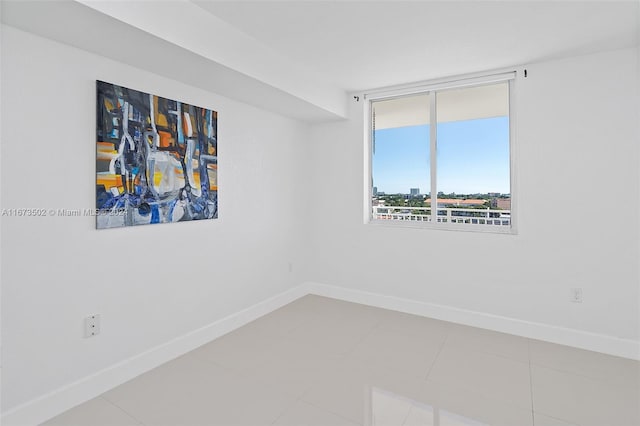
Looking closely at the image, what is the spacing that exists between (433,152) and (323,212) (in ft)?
4.78

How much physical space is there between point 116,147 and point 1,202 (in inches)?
26.4

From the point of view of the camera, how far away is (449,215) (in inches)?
141

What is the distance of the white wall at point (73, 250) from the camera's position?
5.88ft

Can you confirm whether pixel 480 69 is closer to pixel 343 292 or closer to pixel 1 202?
pixel 343 292

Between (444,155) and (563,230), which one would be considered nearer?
(563,230)

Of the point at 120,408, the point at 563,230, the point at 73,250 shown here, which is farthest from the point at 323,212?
the point at 120,408

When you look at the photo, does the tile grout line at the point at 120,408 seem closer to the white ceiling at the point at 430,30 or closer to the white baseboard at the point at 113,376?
the white baseboard at the point at 113,376

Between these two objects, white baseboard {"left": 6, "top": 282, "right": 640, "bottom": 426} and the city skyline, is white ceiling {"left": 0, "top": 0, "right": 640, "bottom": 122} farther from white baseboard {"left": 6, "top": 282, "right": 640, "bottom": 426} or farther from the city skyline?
white baseboard {"left": 6, "top": 282, "right": 640, "bottom": 426}

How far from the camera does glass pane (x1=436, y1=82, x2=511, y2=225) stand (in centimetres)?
330

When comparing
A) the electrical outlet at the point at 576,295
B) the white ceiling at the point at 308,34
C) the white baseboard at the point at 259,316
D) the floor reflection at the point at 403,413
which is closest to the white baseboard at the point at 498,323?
the white baseboard at the point at 259,316

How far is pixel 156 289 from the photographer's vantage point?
2510 mm

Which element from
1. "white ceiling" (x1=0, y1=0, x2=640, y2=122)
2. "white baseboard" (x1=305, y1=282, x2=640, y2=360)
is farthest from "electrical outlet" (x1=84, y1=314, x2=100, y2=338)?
"white baseboard" (x1=305, y1=282, x2=640, y2=360)

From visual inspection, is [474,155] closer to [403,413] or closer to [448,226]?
[448,226]

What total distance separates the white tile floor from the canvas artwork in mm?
1116
